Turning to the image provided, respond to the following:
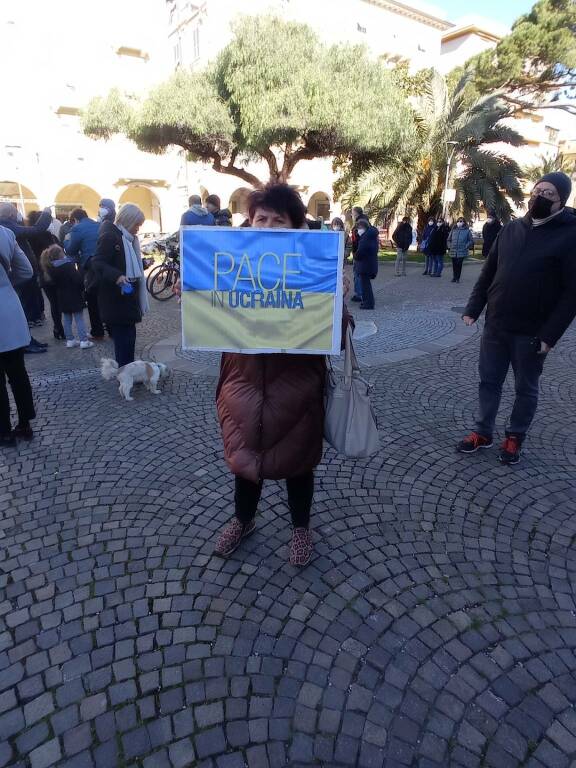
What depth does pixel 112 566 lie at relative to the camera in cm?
270

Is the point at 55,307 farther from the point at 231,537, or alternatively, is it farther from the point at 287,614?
the point at 287,614

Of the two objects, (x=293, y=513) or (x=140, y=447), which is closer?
(x=293, y=513)

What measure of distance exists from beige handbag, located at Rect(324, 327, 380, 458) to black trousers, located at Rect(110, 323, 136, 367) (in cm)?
371

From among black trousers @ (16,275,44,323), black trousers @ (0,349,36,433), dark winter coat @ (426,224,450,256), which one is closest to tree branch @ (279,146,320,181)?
dark winter coat @ (426,224,450,256)

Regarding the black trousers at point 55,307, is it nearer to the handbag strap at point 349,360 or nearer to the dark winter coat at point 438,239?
the handbag strap at point 349,360

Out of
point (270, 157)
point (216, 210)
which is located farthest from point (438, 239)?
point (216, 210)

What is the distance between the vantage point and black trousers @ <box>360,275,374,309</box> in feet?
32.2

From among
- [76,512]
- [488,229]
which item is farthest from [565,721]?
[488,229]

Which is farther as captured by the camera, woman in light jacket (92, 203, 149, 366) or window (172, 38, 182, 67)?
window (172, 38, 182, 67)

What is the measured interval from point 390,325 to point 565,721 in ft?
23.5

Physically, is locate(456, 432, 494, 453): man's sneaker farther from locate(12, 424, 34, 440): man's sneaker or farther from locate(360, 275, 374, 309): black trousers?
locate(360, 275, 374, 309): black trousers

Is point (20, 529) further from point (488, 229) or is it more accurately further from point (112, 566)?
point (488, 229)

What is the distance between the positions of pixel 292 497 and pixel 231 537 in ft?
1.49

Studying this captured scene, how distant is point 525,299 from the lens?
11.3 ft
